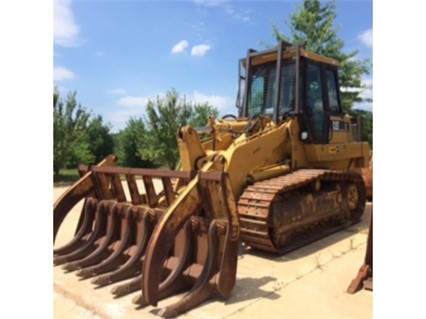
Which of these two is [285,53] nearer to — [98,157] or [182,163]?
[182,163]

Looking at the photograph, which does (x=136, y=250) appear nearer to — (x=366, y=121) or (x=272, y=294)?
(x=272, y=294)

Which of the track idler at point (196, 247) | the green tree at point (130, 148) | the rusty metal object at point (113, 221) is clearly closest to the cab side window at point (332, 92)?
the rusty metal object at point (113, 221)

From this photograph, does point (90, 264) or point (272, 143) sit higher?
point (272, 143)

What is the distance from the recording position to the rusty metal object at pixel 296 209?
4.91 metres

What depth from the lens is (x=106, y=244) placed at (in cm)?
480

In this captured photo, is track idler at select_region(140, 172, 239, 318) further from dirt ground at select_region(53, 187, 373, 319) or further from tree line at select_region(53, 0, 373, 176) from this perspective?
tree line at select_region(53, 0, 373, 176)

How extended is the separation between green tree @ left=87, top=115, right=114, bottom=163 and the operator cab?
2225cm

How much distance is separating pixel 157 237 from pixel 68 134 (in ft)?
59.2

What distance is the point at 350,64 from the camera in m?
19.3

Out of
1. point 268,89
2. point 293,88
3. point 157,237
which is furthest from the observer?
point 268,89

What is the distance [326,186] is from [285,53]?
216 centimetres

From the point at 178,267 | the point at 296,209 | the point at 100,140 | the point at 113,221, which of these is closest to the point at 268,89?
the point at 296,209

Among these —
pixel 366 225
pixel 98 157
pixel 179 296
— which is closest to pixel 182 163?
pixel 179 296

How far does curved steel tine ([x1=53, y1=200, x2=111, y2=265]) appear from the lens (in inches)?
192
